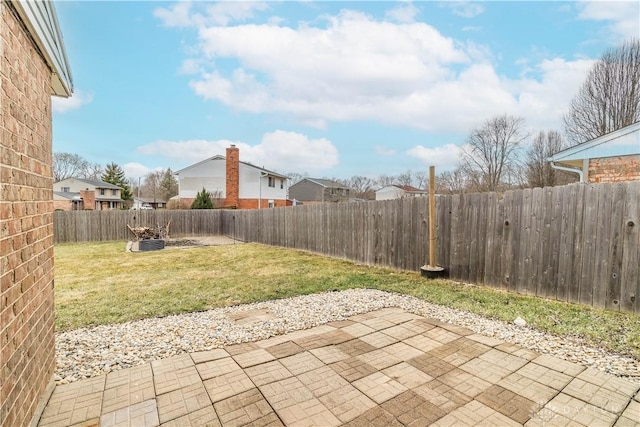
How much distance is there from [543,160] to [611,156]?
18.2 m

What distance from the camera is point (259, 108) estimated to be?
1512 cm

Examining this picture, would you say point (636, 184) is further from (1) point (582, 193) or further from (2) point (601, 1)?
(2) point (601, 1)

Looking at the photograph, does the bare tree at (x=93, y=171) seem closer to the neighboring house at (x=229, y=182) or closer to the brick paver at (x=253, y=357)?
the neighboring house at (x=229, y=182)

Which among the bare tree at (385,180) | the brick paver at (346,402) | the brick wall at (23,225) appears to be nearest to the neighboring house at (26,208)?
the brick wall at (23,225)

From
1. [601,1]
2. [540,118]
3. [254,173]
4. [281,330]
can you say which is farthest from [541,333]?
[254,173]

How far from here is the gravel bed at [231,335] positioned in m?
2.81

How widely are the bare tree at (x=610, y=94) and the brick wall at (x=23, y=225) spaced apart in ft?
68.4

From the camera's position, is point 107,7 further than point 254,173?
No

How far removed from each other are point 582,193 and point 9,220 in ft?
19.3

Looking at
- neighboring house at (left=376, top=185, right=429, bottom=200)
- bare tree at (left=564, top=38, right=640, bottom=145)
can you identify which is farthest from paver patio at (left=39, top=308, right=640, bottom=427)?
neighboring house at (left=376, top=185, right=429, bottom=200)

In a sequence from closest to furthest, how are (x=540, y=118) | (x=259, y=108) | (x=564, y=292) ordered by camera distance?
1. (x=564, y=292)
2. (x=259, y=108)
3. (x=540, y=118)

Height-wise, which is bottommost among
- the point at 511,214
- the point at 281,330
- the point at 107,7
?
the point at 281,330

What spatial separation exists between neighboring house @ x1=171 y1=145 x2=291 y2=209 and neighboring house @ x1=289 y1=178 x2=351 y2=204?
49.5 ft

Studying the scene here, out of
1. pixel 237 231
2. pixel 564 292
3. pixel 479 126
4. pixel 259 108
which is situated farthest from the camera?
pixel 479 126
